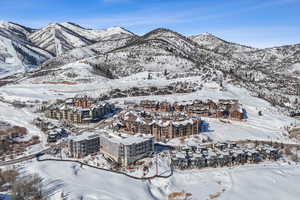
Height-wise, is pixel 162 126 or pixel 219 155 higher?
pixel 162 126

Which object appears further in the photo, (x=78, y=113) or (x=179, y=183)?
(x=78, y=113)

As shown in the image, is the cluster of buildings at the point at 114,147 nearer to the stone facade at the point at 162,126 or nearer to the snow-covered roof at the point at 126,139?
the snow-covered roof at the point at 126,139

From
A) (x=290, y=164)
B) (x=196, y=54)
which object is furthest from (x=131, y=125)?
(x=196, y=54)

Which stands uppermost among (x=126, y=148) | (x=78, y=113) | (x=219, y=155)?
(x=78, y=113)

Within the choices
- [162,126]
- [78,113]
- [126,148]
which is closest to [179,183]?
[126,148]

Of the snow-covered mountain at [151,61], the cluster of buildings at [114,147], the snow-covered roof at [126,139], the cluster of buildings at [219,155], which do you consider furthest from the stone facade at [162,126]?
the snow-covered mountain at [151,61]

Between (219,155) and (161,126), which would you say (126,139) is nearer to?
(161,126)
